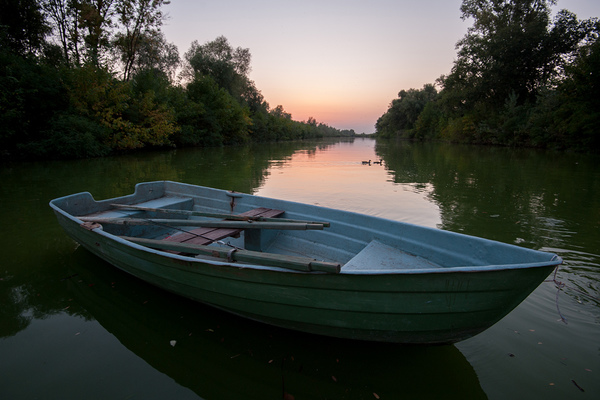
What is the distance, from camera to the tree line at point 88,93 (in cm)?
1309

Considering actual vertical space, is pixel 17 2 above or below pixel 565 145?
above

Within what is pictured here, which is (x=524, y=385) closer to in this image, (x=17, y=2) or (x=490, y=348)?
(x=490, y=348)

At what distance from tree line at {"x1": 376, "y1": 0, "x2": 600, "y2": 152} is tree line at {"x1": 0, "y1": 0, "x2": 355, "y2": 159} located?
24.7 m

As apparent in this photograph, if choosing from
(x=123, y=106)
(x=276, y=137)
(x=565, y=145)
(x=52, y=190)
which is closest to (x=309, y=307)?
(x=52, y=190)

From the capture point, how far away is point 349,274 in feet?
6.61

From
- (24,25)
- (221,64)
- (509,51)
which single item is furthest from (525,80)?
(24,25)

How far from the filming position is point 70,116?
46.0 ft

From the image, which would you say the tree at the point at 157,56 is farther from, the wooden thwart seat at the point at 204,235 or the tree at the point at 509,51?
the tree at the point at 509,51

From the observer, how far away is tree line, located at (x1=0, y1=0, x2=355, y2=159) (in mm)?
13086

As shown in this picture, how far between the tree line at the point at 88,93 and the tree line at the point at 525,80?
24.7 metres

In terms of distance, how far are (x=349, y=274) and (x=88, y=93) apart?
57.5 feet

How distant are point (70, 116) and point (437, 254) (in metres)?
16.9

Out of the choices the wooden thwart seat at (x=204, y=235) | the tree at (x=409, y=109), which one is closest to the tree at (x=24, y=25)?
the wooden thwart seat at (x=204, y=235)

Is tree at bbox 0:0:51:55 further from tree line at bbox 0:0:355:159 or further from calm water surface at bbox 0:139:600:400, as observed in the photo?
calm water surface at bbox 0:139:600:400
